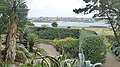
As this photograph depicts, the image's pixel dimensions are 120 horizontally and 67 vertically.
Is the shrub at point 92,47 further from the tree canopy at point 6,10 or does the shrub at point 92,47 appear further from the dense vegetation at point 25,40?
the tree canopy at point 6,10

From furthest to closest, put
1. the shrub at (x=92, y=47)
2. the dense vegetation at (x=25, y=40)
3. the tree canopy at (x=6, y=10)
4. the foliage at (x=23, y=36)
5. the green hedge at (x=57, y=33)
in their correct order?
the green hedge at (x=57, y=33), the foliage at (x=23, y=36), the shrub at (x=92, y=47), the tree canopy at (x=6, y=10), the dense vegetation at (x=25, y=40)

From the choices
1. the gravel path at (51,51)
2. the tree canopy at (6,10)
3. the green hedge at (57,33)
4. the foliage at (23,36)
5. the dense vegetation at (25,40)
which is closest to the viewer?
the dense vegetation at (25,40)

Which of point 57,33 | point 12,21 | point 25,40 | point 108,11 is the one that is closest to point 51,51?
point 25,40

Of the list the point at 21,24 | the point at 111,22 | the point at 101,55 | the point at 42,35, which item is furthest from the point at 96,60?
the point at 42,35

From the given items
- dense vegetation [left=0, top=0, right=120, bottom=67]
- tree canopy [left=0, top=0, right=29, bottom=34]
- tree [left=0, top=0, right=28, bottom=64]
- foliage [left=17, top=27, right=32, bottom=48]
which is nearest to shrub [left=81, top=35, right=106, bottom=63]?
dense vegetation [left=0, top=0, right=120, bottom=67]

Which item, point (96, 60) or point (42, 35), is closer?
point (96, 60)

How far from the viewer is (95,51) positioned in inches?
502

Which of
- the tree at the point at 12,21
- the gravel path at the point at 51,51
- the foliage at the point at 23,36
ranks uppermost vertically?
the tree at the point at 12,21

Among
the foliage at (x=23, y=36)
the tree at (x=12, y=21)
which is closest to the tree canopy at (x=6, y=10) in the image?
the tree at (x=12, y=21)

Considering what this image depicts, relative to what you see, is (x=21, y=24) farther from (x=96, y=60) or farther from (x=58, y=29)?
(x=58, y=29)

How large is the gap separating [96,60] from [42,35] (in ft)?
Answer: 45.6

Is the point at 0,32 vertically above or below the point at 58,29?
above

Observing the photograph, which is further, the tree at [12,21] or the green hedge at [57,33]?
the green hedge at [57,33]

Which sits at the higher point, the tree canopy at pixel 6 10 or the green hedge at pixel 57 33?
the tree canopy at pixel 6 10
